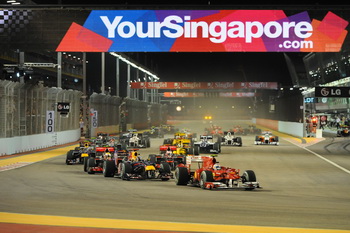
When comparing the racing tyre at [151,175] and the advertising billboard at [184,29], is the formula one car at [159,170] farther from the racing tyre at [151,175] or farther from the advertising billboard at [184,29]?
the advertising billboard at [184,29]

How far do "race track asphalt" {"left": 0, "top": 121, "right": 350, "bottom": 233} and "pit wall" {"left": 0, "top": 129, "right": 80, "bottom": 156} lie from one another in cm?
899

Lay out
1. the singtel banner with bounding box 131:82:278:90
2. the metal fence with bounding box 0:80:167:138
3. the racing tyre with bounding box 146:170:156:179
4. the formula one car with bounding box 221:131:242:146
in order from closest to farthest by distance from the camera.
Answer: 1. the racing tyre with bounding box 146:170:156:179
2. the metal fence with bounding box 0:80:167:138
3. the formula one car with bounding box 221:131:242:146
4. the singtel banner with bounding box 131:82:278:90

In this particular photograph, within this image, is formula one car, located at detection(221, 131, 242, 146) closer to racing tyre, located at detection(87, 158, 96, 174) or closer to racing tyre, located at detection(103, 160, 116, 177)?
racing tyre, located at detection(87, 158, 96, 174)

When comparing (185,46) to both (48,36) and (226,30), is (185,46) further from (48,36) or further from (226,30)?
(48,36)

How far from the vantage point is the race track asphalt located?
10.0 meters

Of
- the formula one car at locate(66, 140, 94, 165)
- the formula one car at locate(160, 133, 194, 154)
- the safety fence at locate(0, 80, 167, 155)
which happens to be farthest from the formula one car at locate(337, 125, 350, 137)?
the formula one car at locate(66, 140, 94, 165)

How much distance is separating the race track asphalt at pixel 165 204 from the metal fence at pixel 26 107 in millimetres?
8662

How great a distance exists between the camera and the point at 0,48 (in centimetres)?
3400

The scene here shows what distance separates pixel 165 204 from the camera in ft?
41.3

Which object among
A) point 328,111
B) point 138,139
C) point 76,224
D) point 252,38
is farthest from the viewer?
point 328,111

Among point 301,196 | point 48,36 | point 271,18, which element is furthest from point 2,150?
point 301,196

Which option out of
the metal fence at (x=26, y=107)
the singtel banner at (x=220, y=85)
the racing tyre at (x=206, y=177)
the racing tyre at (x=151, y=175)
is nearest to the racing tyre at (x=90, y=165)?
the racing tyre at (x=151, y=175)

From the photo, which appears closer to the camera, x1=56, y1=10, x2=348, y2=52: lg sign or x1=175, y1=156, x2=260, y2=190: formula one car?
x1=175, y1=156, x2=260, y2=190: formula one car

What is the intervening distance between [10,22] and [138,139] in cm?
973
